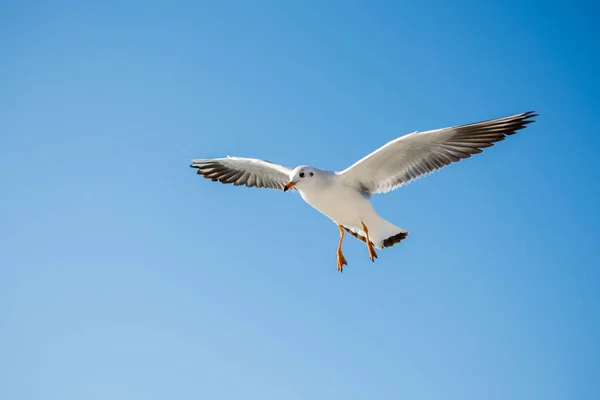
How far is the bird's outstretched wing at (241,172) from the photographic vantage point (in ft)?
33.9

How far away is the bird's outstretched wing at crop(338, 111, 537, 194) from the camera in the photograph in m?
8.38

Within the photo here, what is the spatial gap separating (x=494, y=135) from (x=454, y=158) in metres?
0.54

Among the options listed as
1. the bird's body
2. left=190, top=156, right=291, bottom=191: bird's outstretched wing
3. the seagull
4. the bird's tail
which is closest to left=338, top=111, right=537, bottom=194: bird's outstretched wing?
the seagull

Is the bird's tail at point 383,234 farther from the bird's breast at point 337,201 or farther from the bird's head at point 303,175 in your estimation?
the bird's head at point 303,175

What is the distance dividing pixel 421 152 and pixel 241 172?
3066mm

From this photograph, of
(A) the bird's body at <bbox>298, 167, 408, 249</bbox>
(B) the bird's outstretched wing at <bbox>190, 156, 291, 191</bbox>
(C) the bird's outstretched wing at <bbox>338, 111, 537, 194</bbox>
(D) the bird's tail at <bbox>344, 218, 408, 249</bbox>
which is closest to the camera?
(C) the bird's outstretched wing at <bbox>338, 111, 537, 194</bbox>

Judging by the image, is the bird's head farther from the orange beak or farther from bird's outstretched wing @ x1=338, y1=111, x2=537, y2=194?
bird's outstretched wing @ x1=338, y1=111, x2=537, y2=194

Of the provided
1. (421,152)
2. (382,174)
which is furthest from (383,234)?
(421,152)

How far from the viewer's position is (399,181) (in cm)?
901

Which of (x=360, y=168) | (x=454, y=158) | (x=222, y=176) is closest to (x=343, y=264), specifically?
(x=360, y=168)

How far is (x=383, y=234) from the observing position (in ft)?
30.5

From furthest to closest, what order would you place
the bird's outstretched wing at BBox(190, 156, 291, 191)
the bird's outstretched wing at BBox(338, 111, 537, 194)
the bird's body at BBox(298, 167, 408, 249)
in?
1. the bird's outstretched wing at BBox(190, 156, 291, 191)
2. the bird's body at BBox(298, 167, 408, 249)
3. the bird's outstretched wing at BBox(338, 111, 537, 194)

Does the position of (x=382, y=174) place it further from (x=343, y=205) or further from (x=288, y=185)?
(x=288, y=185)

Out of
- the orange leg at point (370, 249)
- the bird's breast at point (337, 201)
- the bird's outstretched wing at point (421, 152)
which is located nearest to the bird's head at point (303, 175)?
the bird's breast at point (337, 201)
